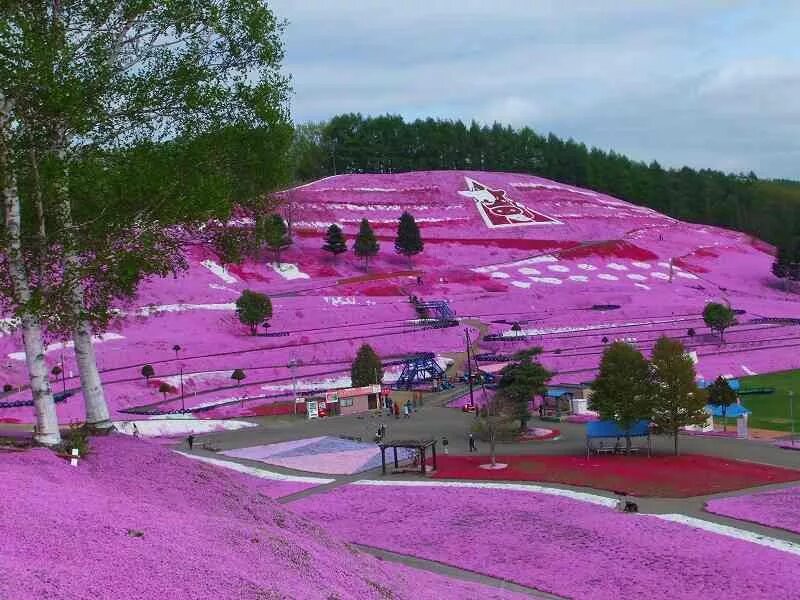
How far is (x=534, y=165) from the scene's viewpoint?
174 meters

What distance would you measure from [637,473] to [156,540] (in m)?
26.4

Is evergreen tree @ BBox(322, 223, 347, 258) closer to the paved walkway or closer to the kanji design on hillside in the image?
the kanji design on hillside

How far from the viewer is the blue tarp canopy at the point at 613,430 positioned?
39062 millimetres

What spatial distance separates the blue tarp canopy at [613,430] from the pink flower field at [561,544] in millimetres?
11353

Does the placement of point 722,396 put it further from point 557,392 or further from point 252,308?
point 252,308

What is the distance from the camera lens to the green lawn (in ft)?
152

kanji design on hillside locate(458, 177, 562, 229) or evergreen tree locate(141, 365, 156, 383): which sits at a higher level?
kanji design on hillside locate(458, 177, 562, 229)

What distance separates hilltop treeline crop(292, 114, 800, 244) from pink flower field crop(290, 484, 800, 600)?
131884mm

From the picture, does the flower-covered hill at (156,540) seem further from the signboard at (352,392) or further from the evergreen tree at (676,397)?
the signboard at (352,392)

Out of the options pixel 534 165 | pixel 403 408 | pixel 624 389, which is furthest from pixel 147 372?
pixel 534 165

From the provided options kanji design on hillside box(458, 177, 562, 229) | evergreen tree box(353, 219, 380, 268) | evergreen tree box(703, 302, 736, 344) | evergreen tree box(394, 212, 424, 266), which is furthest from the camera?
kanji design on hillside box(458, 177, 562, 229)

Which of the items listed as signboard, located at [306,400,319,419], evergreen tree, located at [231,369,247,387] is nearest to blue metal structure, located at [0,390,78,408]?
evergreen tree, located at [231,369,247,387]

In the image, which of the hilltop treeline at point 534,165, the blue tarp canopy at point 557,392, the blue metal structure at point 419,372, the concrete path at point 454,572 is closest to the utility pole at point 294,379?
the blue metal structure at point 419,372

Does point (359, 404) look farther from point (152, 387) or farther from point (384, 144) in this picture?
point (384, 144)
